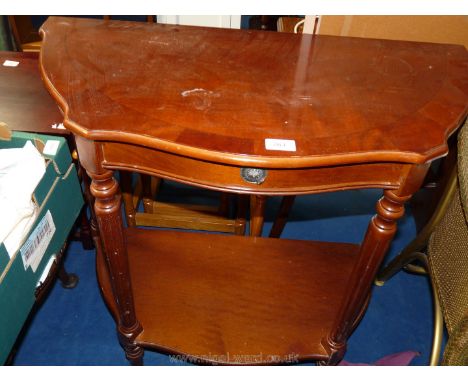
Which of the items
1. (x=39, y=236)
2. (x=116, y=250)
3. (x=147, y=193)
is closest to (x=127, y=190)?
(x=147, y=193)

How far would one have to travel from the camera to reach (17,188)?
889mm

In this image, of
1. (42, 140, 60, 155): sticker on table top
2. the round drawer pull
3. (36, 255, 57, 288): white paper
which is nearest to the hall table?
the round drawer pull

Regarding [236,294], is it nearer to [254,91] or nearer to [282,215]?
[282,215]

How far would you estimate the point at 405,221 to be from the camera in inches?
65.2

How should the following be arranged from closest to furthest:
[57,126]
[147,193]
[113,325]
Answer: [57,126] → [113,325] → [147,193]

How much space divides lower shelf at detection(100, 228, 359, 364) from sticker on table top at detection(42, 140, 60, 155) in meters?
0.37

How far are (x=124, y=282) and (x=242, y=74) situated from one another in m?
0.49

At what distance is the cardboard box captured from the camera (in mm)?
866

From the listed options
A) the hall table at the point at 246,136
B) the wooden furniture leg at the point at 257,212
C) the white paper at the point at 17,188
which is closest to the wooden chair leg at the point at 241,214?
the wooden furniture leg at the point at 257,212

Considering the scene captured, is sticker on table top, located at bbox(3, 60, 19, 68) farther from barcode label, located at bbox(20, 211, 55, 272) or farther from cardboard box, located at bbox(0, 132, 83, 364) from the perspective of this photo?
barcode label, located at bbox(20, 211, 55, 272)

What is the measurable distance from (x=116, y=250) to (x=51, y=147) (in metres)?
0.35

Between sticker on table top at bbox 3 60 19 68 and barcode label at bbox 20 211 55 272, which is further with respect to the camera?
sticker on table top at bbox 3 60 19 68

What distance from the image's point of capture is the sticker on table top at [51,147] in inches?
38.8
